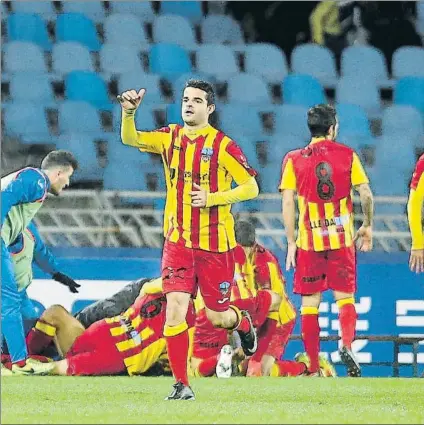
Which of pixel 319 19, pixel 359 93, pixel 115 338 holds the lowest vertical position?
pixel 115 338

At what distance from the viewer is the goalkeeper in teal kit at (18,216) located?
805 cm

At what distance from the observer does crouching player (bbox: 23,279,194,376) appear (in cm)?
876

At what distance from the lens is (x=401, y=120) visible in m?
13.0

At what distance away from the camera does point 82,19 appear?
13.4 m

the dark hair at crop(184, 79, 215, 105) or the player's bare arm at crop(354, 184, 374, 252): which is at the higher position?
the dark hair at crop(184, 79, 215, 105)

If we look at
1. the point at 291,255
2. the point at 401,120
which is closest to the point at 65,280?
the point at 291,255

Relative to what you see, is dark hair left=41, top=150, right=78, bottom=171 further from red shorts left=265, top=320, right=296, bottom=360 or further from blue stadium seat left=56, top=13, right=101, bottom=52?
blue stadium seat left=56, top=13, right=101, bottom=52

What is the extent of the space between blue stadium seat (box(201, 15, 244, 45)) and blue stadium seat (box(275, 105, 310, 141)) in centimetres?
165

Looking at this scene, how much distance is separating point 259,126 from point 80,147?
6.38 feet

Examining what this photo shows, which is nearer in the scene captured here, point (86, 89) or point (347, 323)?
point (347, 323)

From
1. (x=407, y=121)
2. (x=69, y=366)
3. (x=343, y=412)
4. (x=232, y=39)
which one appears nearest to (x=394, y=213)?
(x=407, y=121)

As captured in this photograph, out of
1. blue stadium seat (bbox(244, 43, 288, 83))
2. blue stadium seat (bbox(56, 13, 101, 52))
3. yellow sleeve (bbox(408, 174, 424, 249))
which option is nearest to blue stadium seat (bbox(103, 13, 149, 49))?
blue stadium seat (bbox(56, 13, 101, 52))

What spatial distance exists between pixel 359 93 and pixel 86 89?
2.89 meters

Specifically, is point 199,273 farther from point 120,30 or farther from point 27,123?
point 120,30
